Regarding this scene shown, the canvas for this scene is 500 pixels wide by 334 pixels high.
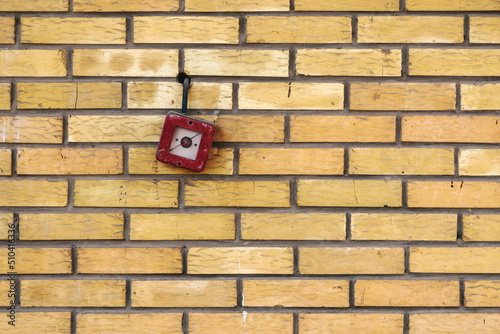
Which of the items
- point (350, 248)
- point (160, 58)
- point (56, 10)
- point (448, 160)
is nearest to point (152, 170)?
point (160, 58)

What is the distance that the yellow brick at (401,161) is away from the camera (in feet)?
4.43

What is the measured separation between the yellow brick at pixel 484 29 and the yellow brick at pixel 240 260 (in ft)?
3.47

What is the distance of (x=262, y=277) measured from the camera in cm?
136

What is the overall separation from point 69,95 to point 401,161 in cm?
127

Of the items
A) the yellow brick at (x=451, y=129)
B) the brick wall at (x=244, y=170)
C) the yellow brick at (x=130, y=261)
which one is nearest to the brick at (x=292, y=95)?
the brick wall at (x=244, y=170)

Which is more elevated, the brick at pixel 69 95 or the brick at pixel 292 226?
the brick at pixel 69 95

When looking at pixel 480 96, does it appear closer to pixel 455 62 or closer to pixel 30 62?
pixel 455 62

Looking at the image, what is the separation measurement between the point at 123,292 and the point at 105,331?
161 millimetres

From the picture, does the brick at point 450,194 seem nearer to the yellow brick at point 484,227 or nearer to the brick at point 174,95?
the yellow brick at point 484,227

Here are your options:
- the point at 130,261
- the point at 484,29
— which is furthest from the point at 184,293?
the point at 484,29

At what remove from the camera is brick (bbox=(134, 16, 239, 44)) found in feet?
4.43

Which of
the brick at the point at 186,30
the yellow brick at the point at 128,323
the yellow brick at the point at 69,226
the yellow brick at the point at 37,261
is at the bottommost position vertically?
the yellow brick at the point at 128,323

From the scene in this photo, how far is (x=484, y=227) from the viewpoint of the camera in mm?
1347

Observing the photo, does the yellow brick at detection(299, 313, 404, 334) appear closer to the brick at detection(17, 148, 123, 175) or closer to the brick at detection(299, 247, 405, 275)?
the brick at detection(299, 247, 405, 275)
